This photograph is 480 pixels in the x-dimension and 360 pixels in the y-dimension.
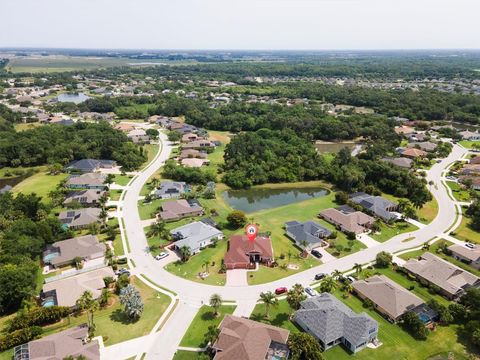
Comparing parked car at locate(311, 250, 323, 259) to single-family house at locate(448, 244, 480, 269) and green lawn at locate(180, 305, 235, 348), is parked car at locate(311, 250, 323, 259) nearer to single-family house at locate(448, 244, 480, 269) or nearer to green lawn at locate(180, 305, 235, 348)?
green lawn at locate(180, 305, 235, 348)

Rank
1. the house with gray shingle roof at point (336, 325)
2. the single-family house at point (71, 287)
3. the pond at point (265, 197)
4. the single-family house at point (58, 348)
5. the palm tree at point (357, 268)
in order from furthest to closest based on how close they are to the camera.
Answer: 1. the pond at point (265, 197)
2. the palm tree at point (357, 268)
3. the single-family house at point (71, 287)
4. the house with gray shingle roof at point (336, 325)
5. the single-family house at point (58, 348)

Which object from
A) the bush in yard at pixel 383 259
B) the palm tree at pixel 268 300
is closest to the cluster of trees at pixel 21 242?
the palm tree at pixel 268 300

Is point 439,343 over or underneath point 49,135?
underneath

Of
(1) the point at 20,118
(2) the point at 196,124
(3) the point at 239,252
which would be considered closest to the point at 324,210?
(3) the point at 239,252

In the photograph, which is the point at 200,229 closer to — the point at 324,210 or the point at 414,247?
the point at 324,210

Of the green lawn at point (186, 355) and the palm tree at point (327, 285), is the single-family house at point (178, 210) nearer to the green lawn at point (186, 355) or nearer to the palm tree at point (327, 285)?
the palm tree at point (327, 285)

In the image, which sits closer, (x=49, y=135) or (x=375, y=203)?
(x=375, y=203)

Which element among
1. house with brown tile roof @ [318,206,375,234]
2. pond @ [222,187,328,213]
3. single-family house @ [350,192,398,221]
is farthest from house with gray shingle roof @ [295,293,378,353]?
pond @ [222,187,328,213]
